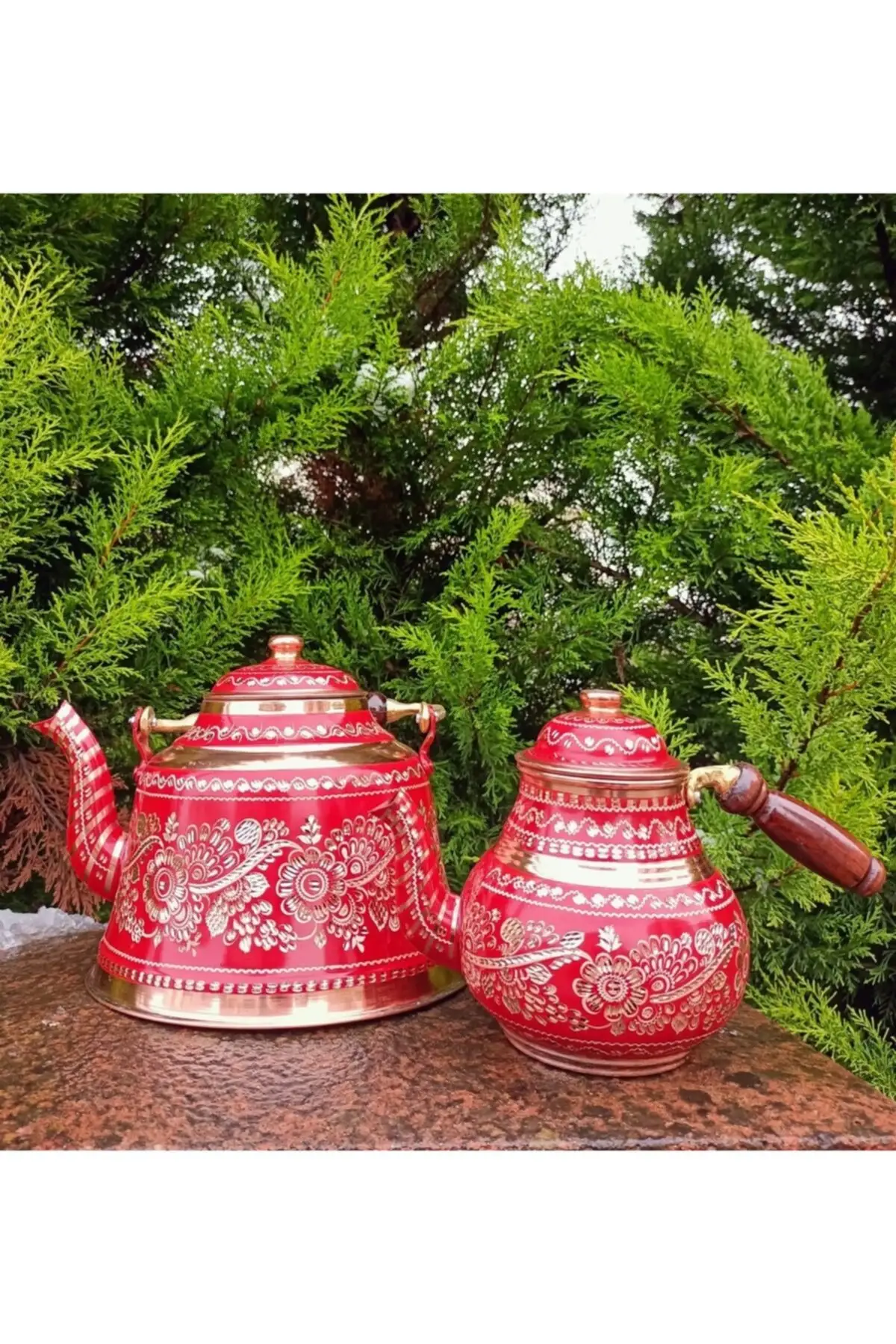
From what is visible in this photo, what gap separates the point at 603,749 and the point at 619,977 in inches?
6.5

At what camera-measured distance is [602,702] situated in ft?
2.49

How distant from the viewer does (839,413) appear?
1.10 metres

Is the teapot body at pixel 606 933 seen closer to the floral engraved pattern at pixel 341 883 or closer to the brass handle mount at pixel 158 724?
the floral engraved pattern at pixel 341 883

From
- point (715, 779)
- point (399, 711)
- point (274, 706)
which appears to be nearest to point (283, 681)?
point (274, 706)

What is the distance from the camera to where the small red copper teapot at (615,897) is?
2.20 ft

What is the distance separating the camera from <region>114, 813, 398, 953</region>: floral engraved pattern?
0.79 metres

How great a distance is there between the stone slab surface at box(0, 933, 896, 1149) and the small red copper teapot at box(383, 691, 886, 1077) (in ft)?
0.14

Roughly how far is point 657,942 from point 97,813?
543 millimetres

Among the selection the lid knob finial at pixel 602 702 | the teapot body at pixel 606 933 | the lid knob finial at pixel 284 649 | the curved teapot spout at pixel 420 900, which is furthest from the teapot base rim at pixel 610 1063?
the lid knob finial at pixel 284 649

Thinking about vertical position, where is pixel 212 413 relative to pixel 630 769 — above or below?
above

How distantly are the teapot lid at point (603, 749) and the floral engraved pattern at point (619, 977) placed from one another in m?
0.11

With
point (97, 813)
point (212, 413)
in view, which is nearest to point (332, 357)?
point (212, 413)

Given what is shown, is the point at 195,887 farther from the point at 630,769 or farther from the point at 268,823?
the point at 630,769

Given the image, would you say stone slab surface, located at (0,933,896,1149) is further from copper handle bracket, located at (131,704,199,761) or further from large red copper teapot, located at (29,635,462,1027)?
copper handle bracket, located at (131,704,199,761)
